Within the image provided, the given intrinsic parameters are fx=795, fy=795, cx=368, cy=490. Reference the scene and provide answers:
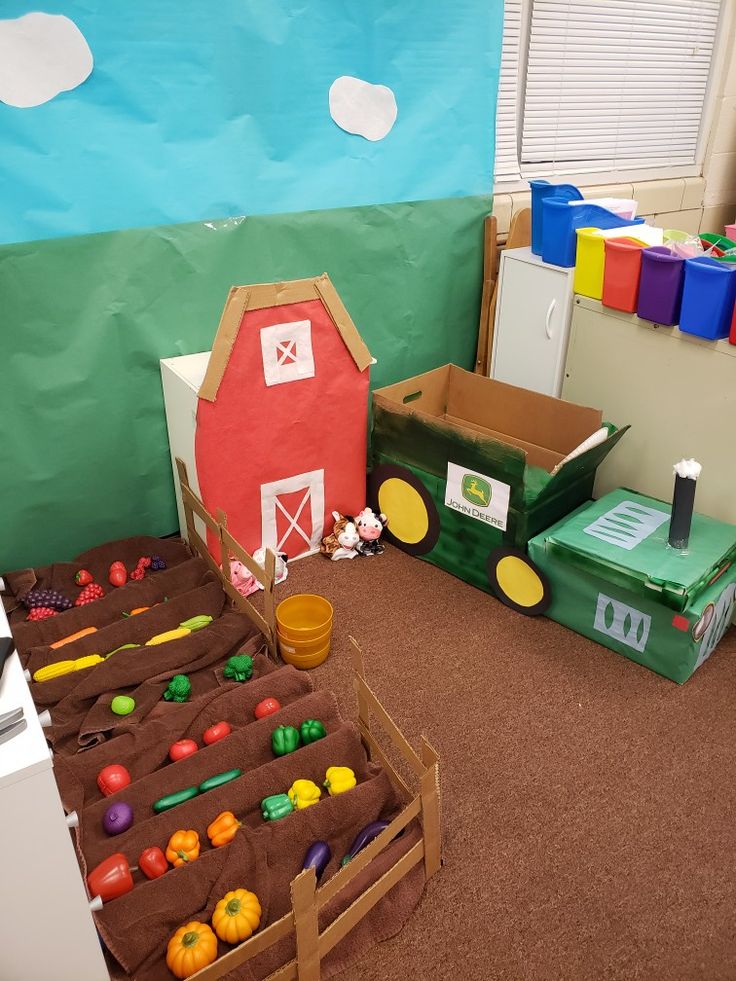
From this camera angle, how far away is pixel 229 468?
1932 millimetres

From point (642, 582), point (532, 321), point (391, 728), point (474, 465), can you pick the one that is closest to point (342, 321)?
point (474, 465)

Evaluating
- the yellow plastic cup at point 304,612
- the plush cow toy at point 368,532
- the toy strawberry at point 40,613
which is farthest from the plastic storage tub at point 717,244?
the toy strawberry at point 40,613

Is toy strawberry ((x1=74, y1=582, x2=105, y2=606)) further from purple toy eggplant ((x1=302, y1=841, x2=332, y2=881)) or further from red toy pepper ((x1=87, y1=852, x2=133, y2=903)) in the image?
purple toy eggplant ((x1=302, y1=841, x2=332, y2=881))

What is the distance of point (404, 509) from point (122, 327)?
87 cm

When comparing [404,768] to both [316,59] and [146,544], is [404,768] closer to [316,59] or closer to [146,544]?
[146,544]

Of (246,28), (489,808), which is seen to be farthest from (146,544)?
(246,28)

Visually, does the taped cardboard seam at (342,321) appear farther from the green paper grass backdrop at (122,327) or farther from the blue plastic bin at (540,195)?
the blue plastic bin at (540,195)

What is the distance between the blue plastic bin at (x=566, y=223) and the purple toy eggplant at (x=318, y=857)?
1.57 m

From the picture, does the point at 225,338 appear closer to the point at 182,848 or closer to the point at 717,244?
the point at 182,848

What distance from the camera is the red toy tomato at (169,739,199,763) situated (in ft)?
4.85

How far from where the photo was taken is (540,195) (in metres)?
2.19

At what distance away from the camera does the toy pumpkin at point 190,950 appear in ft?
3.72

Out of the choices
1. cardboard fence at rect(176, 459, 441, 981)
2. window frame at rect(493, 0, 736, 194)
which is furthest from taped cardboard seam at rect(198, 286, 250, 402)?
window frame at rect(493, 0, 736, 194)

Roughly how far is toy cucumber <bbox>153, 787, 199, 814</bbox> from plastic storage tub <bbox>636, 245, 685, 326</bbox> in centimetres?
147
